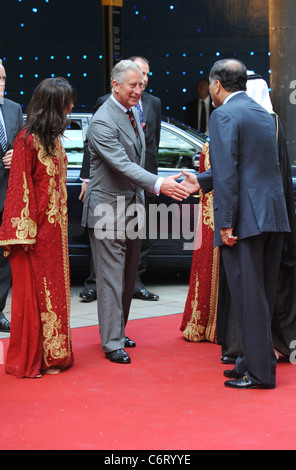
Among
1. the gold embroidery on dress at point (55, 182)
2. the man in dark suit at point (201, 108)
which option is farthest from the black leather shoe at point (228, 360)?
the man in dark suit at point (201, 108)

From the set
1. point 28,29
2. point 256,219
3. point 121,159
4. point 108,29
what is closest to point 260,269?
point 256,219

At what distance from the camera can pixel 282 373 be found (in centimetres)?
545

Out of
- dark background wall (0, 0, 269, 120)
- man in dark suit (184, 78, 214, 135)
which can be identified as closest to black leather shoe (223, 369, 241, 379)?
man in dark suit (184, 78, 214, 135)

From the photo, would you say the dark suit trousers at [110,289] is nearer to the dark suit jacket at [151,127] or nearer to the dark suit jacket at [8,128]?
the dark suit jacket at [8,128]

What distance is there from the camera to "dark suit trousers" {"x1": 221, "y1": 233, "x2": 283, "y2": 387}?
197 inches

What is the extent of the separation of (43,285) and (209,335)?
58.8 inches

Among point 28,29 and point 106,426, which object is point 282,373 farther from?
point 28,29

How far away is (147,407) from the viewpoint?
4688 mm

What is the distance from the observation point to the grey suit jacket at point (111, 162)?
5.75m

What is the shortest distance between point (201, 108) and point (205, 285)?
20.9 ft

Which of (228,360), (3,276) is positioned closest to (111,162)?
(228,360)

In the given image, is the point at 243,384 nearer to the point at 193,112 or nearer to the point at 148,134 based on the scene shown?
the point at 148,134

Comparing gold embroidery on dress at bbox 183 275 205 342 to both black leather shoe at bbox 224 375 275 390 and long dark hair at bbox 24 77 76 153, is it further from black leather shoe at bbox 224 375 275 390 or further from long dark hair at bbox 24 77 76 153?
long dark hair at bbox 24 77 76 153

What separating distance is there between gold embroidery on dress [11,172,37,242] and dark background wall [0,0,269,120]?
774 centimetres
